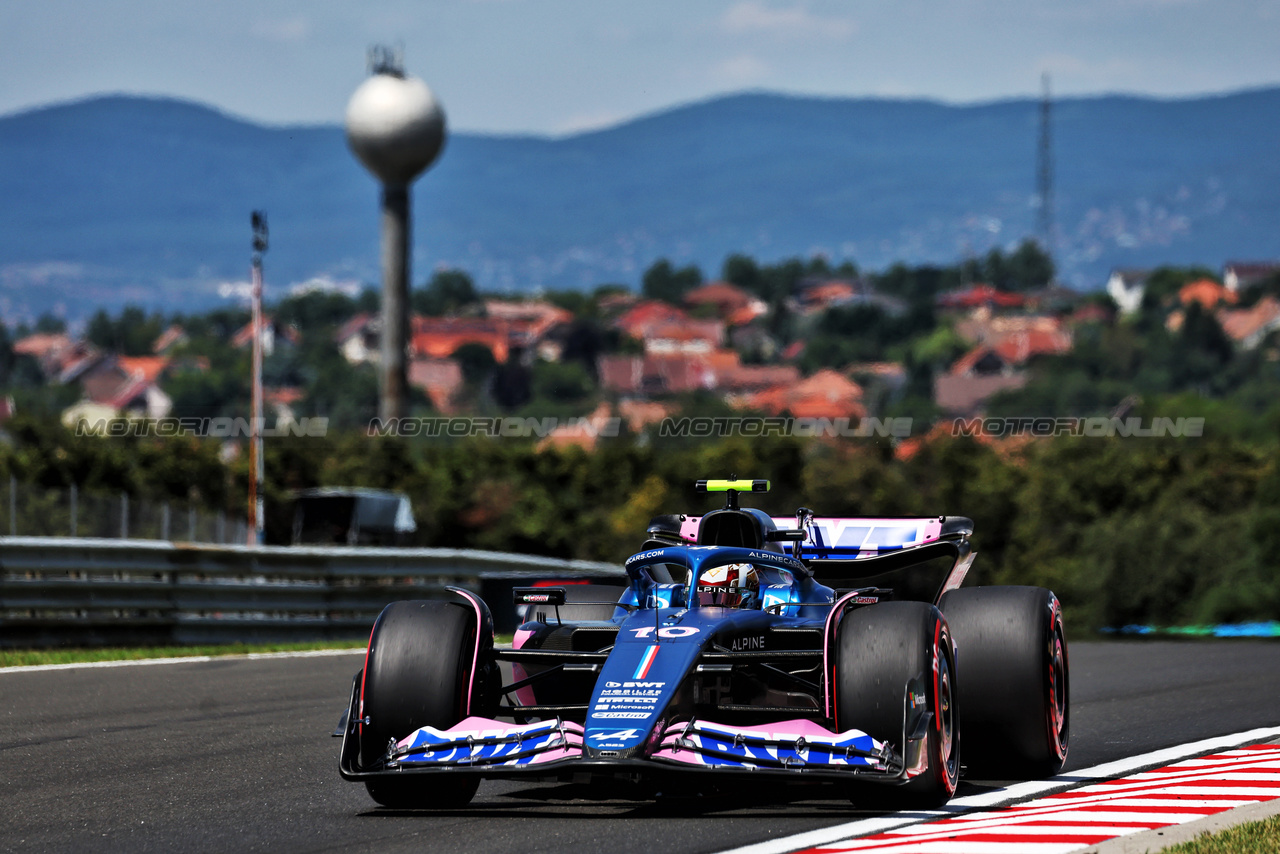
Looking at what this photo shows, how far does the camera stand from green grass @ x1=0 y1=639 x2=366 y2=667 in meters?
15.5

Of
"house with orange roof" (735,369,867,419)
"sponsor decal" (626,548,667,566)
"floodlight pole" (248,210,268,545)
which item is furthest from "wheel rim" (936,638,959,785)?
"house with orange roof" (735,369,867,419)

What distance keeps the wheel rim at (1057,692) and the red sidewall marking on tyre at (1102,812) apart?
0.37m

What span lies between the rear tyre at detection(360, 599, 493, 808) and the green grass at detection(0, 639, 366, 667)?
7.84 m

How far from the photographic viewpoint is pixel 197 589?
1767 centimetres

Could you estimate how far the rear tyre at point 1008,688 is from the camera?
8.91 metres

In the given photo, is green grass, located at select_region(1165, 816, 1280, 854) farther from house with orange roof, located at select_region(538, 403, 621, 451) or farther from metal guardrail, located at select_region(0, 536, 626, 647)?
house with orange roof, located at select_region(538, 403, 621, 451)

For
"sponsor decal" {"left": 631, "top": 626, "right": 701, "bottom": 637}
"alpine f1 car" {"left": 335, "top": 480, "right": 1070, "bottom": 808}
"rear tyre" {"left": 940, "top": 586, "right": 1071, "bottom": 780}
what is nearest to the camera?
"alpine f1 car" {"left": 335, "top": 480, "right": 1070, "bottom": 808}

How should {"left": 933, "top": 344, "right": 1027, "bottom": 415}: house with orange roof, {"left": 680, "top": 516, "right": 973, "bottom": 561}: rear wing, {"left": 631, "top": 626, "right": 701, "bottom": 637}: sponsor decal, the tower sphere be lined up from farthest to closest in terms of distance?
{"left": 933, "top": 344, "right": 1027, "bottom": 415}: house with orange roof
the tower sphere
{"left": 680, "top": 516, "right": 973, "bottom": 561}: rear wing
{"left": 631, "top": 626, "right": 701, "bottom": 637}: sponsor decal

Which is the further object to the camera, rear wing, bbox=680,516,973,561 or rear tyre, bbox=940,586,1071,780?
rear wing, bbox=680,516,973,561

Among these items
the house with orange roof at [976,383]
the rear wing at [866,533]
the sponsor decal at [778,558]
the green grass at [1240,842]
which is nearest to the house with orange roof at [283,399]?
the house with orange roof at [976,383]

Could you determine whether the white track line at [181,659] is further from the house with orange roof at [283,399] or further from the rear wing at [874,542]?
the house with orange roof at [283,399]

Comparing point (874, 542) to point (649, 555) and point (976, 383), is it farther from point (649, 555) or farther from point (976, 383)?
point (976, 383)

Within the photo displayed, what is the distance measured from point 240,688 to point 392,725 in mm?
5783

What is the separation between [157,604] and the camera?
56.8ft
